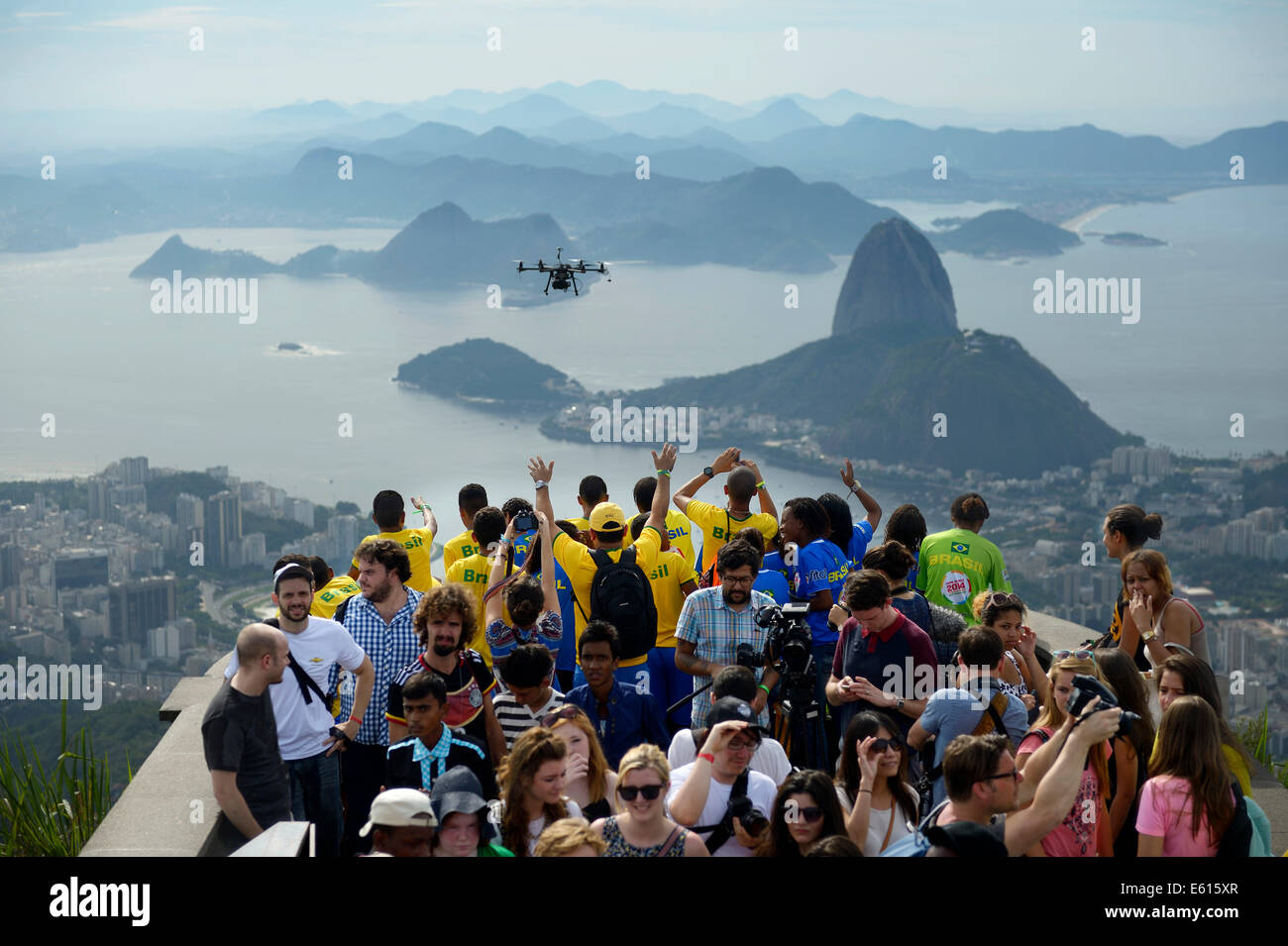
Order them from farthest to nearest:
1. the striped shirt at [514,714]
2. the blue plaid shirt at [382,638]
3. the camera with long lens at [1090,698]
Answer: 1. the blue plaid shirt at [382,638]
2. the striped shirt at [514,714]
3. the camera with long lens at [1090,698]

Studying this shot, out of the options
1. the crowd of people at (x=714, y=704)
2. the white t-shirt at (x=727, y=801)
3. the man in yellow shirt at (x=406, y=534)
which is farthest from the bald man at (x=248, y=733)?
the man in yellow shirt at (x=406, y=534)

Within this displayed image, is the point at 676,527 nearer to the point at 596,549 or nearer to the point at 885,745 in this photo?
the point at 596,549

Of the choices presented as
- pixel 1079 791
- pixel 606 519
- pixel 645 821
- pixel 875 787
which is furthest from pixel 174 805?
pixel 1079 791

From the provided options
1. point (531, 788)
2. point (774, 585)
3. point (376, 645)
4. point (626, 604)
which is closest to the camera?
point (531, 788)

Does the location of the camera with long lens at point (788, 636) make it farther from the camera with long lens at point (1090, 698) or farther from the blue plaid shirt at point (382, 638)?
the blue plaid shirt at point (382, 638)
